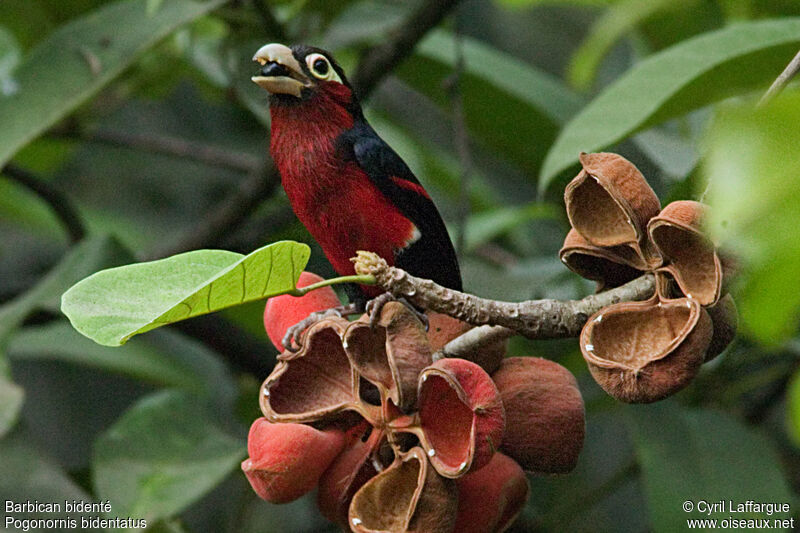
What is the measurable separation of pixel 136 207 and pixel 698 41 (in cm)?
171

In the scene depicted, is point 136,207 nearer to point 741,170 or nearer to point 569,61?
point 569,61

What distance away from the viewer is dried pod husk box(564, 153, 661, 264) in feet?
2.21

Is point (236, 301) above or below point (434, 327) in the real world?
above

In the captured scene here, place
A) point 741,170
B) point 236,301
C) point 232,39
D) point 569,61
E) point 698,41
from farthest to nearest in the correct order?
point 569,61 → point 232,39 → point 698,41 → point 236,301 → point 741,170

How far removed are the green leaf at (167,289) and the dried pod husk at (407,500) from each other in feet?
0.54

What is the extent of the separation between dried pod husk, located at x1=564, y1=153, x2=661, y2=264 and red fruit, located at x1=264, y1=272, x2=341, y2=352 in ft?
0.74

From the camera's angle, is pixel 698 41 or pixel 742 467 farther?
pixel 742 467

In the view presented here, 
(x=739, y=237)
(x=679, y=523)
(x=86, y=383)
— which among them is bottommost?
(x=86, y=383)

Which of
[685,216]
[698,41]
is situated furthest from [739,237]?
[698,41]

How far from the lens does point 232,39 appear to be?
1615 millimetres

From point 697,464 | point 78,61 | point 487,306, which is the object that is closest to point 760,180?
point 487,306

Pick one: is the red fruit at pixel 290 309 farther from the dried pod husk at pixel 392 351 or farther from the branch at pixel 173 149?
the branch at pixel 173 149

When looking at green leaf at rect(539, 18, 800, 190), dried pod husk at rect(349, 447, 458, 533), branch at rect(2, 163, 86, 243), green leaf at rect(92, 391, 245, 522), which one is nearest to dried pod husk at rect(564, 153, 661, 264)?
dried pod husk at rect(349, 447, 458, 533)

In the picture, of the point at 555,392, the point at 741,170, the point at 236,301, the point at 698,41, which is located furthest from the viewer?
the point at 698,41
